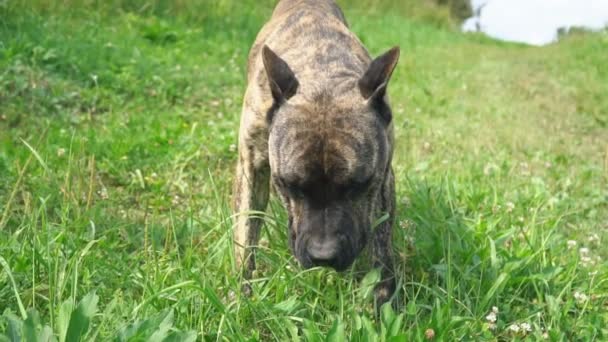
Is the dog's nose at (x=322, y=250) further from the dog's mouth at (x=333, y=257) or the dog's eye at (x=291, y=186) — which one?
the dog's eye at (x=291, y=186)

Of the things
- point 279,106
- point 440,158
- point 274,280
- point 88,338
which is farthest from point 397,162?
point 88,338

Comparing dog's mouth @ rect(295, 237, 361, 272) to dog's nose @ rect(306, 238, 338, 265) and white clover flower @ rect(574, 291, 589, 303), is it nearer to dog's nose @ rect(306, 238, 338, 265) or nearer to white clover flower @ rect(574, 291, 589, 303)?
dog's nose @ rect(306, 238, 338, 265)

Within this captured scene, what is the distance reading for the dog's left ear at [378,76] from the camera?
3199mm

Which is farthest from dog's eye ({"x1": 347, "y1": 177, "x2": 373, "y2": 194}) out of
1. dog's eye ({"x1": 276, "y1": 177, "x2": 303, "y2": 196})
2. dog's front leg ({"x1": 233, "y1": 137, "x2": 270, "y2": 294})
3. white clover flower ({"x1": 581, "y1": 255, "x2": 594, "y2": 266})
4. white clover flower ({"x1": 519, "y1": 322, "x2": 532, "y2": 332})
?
white clover flower ({"x1": 581, "y1": 255, "x2": 594, "y2": 266})

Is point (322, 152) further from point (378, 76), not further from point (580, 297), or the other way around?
point (580, 297)

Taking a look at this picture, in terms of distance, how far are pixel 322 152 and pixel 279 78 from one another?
1.77 ft

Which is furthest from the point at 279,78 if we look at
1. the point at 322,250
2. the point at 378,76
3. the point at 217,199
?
the point at 322,250

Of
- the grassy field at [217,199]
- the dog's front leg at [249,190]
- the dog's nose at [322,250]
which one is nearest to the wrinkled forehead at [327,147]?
the dog's nose at [322,250]

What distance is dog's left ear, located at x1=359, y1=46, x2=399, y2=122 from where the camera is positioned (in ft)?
10.5

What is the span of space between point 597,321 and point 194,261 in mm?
1813

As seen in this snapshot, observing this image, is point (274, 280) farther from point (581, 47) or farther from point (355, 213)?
point (581, 47)

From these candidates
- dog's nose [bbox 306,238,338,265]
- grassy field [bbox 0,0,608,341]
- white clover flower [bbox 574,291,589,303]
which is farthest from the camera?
white clover flower [bbox 574,291,589,303]

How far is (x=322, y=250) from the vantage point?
2.83 m

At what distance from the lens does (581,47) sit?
15523 mm
